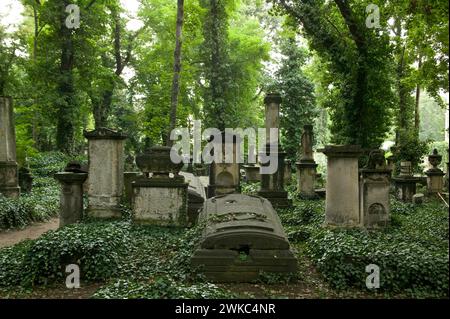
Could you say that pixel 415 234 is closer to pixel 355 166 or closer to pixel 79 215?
pixel 355 166

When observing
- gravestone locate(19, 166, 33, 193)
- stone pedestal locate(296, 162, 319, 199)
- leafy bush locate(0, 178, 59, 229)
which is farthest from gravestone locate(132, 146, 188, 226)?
gravestone locate(19, 166, 33, 193)

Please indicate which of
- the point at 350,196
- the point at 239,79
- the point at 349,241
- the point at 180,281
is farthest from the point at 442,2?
the point at 239,79

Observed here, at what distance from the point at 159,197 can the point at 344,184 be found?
13.8 ft

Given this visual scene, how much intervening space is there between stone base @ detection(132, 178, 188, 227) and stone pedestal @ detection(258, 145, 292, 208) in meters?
4.23

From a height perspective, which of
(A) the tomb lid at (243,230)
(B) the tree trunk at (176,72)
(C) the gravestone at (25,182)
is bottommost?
(A) the tomb lid at (243,230)

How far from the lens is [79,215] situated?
9320 millimetres

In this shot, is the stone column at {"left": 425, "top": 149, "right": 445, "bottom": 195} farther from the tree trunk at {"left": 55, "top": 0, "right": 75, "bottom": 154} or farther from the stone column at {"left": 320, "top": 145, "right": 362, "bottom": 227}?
the tree trunk at {"left": 55, "top": 0, "right": 75, "bottom": 154}

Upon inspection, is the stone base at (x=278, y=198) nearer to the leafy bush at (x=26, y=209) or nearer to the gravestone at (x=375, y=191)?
the gravestone at (x=375, y=191)

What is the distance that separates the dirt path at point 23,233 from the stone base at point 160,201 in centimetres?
278

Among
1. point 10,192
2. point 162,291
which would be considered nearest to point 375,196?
point 162,291

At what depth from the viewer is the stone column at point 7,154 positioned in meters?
12.3

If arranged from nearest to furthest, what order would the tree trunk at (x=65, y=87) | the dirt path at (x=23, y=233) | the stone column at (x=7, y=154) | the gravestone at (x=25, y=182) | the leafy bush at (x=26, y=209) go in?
1. the dirt path at (x=23, y=233)
2. the leafy bush at (x=26, y=209)
3. the stone column at (x=7, y=154)
4. the gravestone at (x=25, y=182)
5. the tree trunk at (x=65, y=87)

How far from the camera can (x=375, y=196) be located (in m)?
9.09

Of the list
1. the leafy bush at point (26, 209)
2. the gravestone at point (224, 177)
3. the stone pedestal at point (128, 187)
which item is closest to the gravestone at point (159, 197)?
the stone pedestal at point (128, 187)
